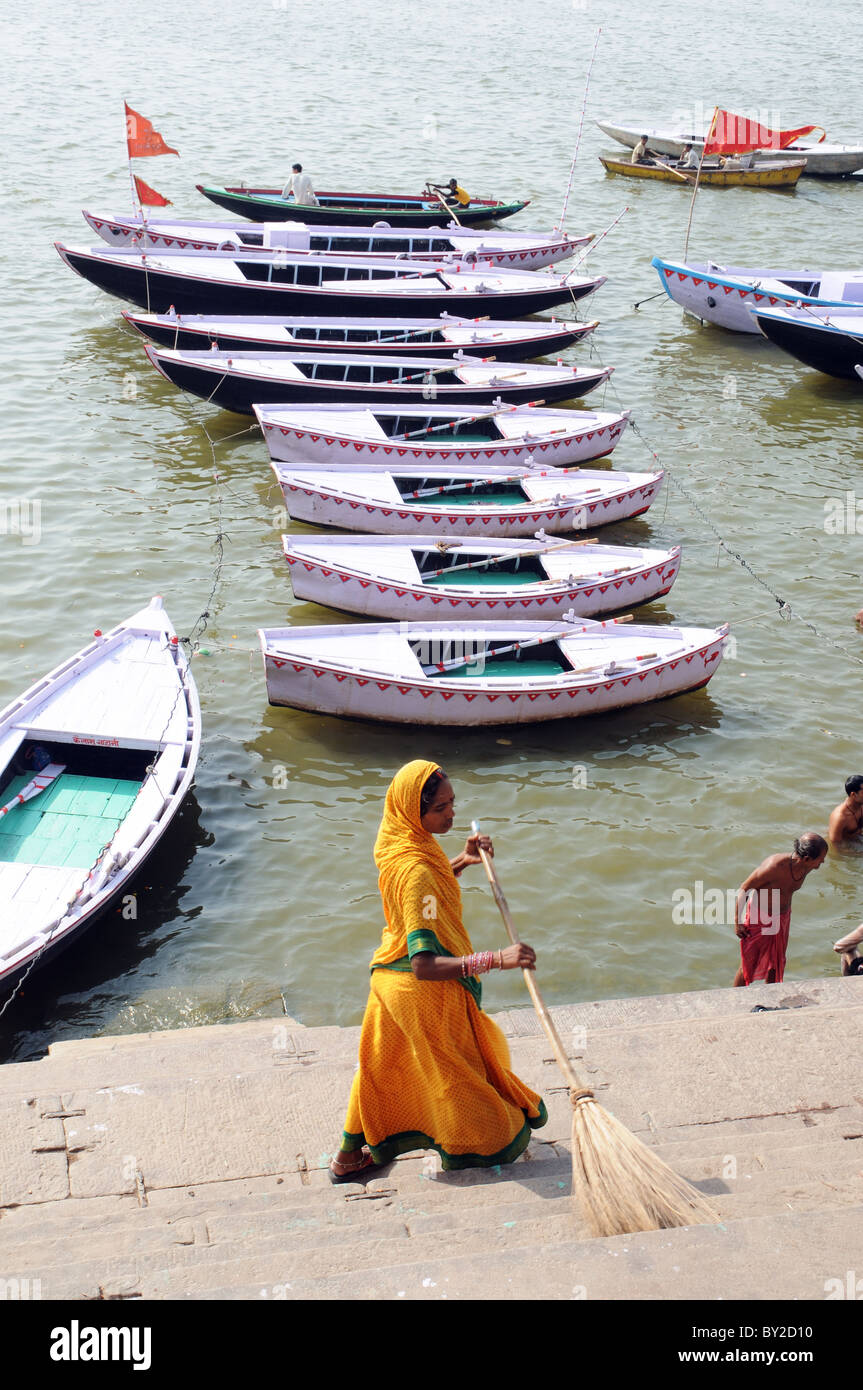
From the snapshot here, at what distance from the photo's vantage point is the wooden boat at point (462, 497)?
13617mm

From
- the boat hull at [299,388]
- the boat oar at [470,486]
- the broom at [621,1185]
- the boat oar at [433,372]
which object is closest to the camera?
the broom at [621,1185]

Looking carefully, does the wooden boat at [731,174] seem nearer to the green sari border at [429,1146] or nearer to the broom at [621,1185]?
the green sari border at [429,1146]

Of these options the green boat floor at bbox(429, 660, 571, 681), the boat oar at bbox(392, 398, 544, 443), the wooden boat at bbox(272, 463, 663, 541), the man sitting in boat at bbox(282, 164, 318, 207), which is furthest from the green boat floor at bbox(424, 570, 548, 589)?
the man sitting in boat at bbox(282, 164, 318, 207)

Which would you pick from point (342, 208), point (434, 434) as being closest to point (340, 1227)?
point (434, 434)

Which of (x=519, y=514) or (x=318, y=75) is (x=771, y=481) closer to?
(x=519, y=514)

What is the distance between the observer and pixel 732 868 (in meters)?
10.0

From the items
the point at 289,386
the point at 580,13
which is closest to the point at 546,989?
the point at 289,386

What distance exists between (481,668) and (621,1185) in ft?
24.4

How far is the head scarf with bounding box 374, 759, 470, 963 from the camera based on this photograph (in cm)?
482

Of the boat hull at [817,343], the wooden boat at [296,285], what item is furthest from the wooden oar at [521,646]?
the boat hull at [817,343]

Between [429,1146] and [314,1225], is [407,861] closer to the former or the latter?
[429,1146]

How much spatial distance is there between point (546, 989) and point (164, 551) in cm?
815

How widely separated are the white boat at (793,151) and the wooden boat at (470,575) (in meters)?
22.6

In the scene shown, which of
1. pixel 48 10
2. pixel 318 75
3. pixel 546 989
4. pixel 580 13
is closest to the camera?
pixel 546 989
